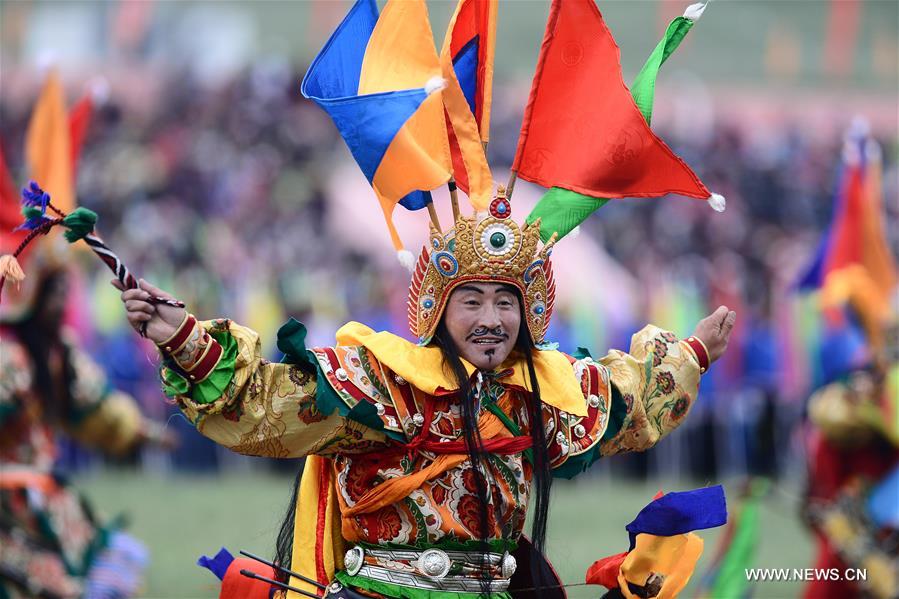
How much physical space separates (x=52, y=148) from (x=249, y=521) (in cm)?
544

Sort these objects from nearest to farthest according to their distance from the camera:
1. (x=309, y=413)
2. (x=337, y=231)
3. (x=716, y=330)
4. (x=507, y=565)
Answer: (x=309, y=413) < (x=507, y=565) < (x=716, y=330) < (x=337, y=231)

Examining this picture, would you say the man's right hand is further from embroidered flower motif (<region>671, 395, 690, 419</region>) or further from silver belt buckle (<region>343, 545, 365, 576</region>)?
embroidered flower motif (<region>671, 395, 690, 419</region>)

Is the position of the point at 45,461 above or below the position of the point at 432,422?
below

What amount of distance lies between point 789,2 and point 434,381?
35836 millimetres

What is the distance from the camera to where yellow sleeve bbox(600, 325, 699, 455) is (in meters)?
4.92

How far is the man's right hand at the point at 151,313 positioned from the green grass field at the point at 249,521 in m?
2.20

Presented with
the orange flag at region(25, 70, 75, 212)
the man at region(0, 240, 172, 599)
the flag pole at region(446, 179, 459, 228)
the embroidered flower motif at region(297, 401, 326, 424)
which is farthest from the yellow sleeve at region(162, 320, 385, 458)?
the man at region(0, 240, 172, 599)

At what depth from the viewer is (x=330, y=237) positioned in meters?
22.4

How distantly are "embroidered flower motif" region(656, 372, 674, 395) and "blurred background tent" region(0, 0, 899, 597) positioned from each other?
13.4ft

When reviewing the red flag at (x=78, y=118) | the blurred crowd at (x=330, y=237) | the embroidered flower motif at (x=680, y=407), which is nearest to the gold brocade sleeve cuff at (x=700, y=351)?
the embroidered flower motif at (x=680, y=407)

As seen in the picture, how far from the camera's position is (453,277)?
4.62 metres

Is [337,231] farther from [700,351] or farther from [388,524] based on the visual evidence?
[388,524]

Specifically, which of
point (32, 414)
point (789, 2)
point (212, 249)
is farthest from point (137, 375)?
point (789, 2)

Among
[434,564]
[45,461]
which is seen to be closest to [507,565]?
[434,564]
